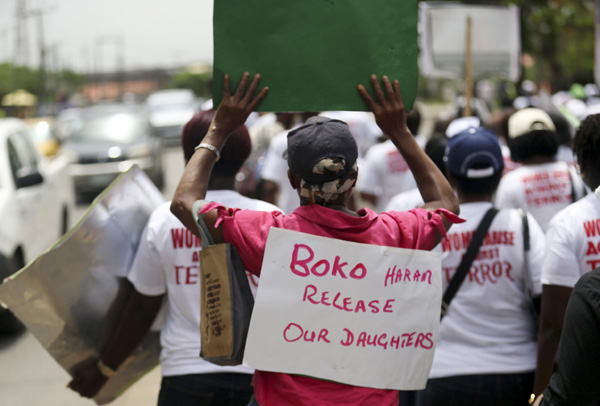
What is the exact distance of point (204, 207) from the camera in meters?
2.44

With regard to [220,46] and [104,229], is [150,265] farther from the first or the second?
[220,46]

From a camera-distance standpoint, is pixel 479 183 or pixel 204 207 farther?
pixel 479 183

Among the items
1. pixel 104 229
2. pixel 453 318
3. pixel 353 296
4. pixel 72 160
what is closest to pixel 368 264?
pixel 353 296

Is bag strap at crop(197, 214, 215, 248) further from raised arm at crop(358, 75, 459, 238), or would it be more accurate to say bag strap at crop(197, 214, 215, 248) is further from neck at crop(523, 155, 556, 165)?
neck at crop(523, 155, 556, 165)

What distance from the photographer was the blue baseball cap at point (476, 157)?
134 inches

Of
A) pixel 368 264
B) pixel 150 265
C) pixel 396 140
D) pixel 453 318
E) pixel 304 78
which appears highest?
pixel 304 78

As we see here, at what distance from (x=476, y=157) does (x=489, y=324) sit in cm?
70

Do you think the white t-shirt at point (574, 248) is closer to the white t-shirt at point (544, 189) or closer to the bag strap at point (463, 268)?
the bag strap at point (463, 268)

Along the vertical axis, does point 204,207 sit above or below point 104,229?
above

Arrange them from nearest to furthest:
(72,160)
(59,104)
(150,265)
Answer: (150,265) < (72,160) < (59,104)

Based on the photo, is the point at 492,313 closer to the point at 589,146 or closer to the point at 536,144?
the point at 589,146

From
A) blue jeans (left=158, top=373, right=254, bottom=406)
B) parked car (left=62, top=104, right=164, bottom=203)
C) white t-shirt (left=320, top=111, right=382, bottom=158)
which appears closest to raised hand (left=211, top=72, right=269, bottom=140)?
A: blue jeans (left=158, top=373, right=254, bottom=406)

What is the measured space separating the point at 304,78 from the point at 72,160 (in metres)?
13.6

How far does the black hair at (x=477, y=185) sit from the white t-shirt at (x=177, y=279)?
2.76ft
